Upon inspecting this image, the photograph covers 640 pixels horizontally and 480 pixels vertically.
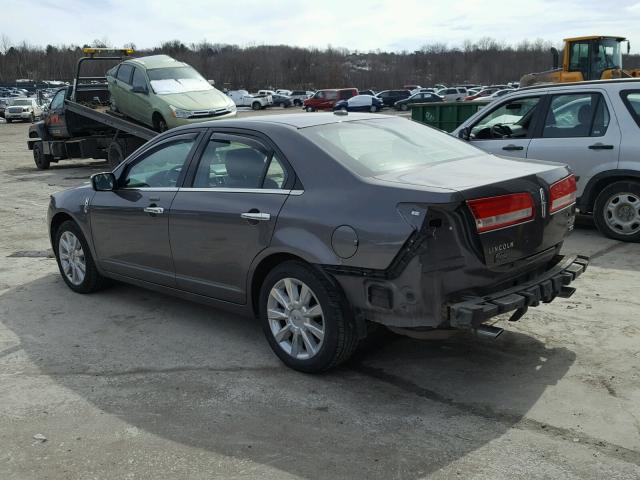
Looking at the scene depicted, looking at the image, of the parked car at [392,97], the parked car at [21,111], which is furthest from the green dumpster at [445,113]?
the parked car at [21,111]

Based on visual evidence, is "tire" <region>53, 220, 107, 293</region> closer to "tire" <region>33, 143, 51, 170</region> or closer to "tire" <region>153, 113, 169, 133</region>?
"tire" <region>153, 113, 169, 133</region>

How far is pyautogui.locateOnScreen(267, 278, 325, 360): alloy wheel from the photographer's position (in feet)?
13.6

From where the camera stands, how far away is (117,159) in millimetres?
17406

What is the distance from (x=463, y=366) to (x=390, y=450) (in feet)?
3.86

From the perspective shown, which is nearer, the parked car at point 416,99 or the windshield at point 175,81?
A: the windshield at point 175,81

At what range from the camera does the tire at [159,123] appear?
16000 mm

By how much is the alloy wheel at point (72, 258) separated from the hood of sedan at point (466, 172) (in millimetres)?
3489

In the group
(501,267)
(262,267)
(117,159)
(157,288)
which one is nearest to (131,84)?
(117,159)

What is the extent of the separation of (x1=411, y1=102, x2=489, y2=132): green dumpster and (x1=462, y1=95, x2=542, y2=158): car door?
3350 millimetres

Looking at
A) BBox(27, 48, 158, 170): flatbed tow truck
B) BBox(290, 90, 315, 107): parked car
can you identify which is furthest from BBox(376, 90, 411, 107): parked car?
BBox(27, 48, 158, 170): flatbed tow truck

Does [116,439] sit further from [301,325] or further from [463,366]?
[463,366]

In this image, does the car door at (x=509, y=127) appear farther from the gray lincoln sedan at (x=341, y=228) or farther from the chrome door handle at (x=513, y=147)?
the gray lincoln sedan at (x=341, y=228)

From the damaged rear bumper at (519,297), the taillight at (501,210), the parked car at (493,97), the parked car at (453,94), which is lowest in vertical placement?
the damaged rear bumper at (519,297)

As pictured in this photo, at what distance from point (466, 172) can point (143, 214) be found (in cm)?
264
